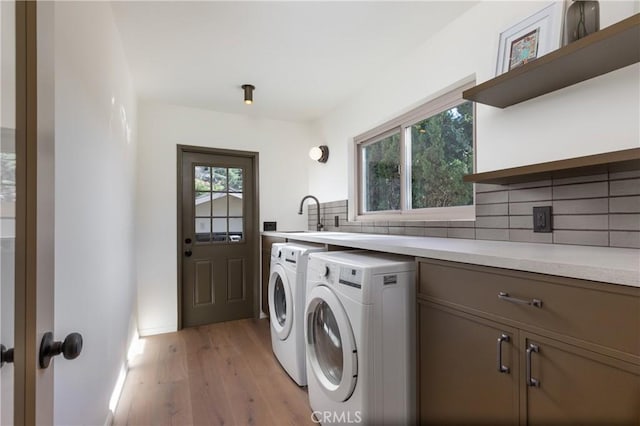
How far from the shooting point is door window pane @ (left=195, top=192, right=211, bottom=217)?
320 cm

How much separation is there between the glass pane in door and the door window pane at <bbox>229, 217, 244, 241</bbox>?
2840 millimetres

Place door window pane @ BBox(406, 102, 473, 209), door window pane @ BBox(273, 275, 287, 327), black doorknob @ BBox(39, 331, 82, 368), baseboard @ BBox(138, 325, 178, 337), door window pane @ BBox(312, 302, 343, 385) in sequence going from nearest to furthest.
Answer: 1. black doorknob @ BBox(39, 331, 82, 368)
2. door window pane @ BBox(312, 302, 343, 385)
3. door window pane @ BBox(406, 102, 473, 209)
4. door window pane @ BBox(273, 275, 287, 327)
5. baseboard @ BBox(138, 325, 178, 337)

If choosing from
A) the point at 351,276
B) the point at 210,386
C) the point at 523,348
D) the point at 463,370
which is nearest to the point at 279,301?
the point at 210,386

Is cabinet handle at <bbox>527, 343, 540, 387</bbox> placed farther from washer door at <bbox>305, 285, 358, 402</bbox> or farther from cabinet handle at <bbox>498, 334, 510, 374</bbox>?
washer door at <bbox>305, 285, 358, 402</bbox>

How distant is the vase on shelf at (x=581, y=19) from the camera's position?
1120 millimetres

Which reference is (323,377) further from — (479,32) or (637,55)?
(479,32)

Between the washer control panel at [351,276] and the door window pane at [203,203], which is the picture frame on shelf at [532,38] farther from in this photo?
the door window pane at [203,203]

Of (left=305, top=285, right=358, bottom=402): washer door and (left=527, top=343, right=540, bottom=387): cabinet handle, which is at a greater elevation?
(left=527, top=343, right=540, bottom=387): cabinet handle

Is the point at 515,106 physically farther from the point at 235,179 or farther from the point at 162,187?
the point at 162,187

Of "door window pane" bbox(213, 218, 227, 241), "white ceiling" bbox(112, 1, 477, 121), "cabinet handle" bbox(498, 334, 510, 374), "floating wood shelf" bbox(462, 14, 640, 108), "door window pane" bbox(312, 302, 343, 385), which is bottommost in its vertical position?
"door window pane" bbox(312, 302, 343, 385)

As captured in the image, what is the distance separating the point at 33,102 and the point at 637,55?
1.79 m

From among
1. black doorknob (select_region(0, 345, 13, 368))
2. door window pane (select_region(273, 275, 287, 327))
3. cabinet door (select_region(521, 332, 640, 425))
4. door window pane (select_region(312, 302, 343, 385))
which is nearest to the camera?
black doorknob (select_region(0, 345, 13, 368))

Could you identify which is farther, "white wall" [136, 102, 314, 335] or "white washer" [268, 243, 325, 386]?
"white wall" [136, 102, 314, 335]

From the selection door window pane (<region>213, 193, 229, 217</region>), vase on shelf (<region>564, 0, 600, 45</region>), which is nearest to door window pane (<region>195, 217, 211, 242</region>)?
door window pane (<region>213, 193, 229, 217</region>)
